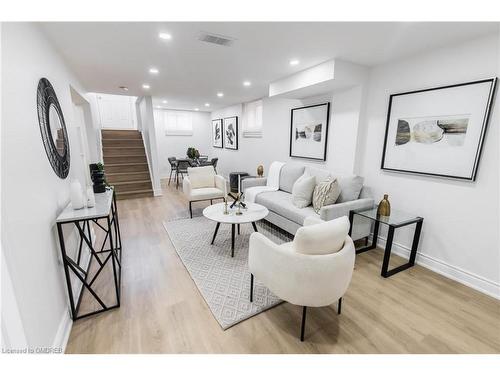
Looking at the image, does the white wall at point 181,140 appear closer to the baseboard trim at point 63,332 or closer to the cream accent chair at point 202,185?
the cream accent chair at point 202,185

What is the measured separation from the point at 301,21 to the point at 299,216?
200 centimetres

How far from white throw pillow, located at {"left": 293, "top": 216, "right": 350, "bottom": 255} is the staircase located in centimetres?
493

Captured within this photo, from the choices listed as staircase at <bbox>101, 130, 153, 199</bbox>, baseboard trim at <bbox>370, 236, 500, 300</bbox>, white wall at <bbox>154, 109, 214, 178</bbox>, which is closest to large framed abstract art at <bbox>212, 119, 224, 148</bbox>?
white wall at <bbox>154, 109, 214, 178</bbox>

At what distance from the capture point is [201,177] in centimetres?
430

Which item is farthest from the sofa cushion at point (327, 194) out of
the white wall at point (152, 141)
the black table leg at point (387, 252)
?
the white wall at point (152, 141)

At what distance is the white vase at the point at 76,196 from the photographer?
5.99ft

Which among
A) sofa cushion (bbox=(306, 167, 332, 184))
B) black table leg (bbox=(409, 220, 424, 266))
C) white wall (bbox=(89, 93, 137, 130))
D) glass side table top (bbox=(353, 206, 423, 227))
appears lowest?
black table leg (bbox=(409, 220, 424, 266))

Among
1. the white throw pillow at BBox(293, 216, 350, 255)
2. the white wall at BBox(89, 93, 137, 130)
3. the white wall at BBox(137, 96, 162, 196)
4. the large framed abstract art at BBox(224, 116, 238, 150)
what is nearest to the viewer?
the white throw pillow at BBox(293, 216, 350, 255)

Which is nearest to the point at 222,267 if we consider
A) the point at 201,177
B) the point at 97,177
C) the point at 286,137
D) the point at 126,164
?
the point at 97,177

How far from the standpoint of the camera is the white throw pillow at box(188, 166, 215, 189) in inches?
166

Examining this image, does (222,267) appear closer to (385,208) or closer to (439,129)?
(385,208)

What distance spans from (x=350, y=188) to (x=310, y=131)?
1.36 metres

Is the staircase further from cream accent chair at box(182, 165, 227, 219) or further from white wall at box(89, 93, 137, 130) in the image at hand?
cream accent chair at box(182, 165, 227, 219)
